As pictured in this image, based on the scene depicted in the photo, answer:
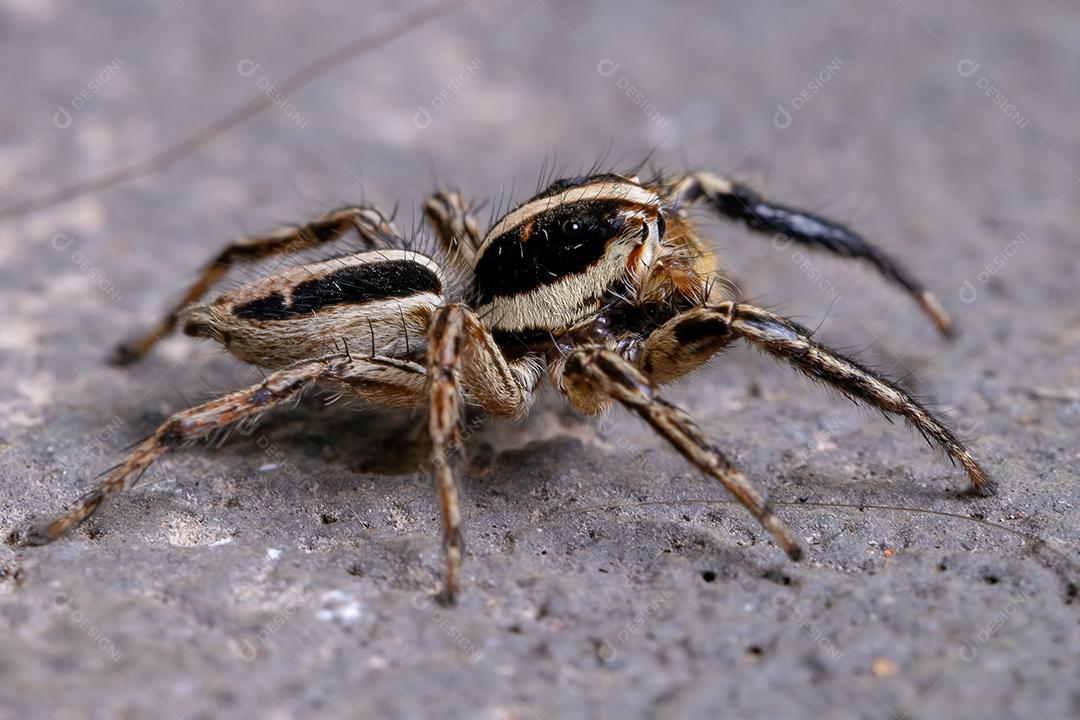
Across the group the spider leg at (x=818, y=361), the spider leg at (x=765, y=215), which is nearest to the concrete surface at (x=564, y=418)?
the spider leg at (x=818, y=361)

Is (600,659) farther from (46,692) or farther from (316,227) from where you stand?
(316,227)

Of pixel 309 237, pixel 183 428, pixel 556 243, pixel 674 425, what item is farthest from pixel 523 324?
pixel 183 428

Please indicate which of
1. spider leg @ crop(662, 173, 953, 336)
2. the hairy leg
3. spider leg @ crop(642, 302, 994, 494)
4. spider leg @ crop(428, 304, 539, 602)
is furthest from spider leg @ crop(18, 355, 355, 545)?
spider leg @ crop(662, 173, 953, 336)

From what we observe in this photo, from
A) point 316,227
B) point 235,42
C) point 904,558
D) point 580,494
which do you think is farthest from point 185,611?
point 235,42

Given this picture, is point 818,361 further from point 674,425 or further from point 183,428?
point 183,428

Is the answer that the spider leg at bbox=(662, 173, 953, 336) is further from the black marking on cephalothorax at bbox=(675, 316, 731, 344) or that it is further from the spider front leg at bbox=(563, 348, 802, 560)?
the spider front leg at bbox=(563, 348, 802, 560)

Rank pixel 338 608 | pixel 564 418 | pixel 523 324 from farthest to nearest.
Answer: pixel 564 418
pixel 523 324
pixel 338 608

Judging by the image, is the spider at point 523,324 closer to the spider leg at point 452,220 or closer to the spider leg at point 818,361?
the spider leg at point 818,361
